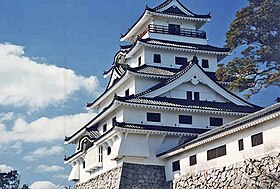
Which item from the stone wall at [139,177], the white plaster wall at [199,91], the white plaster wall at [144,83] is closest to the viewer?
the stone wall at [139,177]

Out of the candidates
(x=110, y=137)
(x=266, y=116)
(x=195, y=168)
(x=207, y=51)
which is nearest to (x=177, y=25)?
(x=207, y=51)

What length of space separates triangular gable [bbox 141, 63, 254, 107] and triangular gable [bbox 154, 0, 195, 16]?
7605 mm

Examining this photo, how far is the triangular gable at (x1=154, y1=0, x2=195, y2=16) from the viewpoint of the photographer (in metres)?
37.2

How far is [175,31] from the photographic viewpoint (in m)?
37.0

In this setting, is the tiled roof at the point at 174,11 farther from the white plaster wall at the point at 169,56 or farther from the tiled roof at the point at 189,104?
the tiled roof at the point at 189,104

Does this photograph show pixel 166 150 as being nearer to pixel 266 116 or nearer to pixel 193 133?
pixel 193 133

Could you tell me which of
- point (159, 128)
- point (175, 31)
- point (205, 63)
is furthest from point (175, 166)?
point (175, 31)

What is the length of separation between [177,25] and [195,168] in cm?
1540

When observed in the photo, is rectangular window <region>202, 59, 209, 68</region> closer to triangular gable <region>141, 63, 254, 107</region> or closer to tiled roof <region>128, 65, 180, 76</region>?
tiled roof <region>128, 65, 180, 76</region>

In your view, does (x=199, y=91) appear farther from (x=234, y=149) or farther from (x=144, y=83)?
(x=234, y=149)

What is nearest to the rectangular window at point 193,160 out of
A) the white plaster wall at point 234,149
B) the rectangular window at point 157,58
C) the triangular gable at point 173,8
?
the white plaster wall at point 234,149

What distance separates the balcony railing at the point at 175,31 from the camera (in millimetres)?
36272

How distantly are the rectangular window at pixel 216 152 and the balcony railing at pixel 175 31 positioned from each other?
47.6 ft

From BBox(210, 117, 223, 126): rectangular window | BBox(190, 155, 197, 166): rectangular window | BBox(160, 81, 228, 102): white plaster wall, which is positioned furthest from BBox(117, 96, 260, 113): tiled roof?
BBox(190, 155, 197, 166): rectangular window
